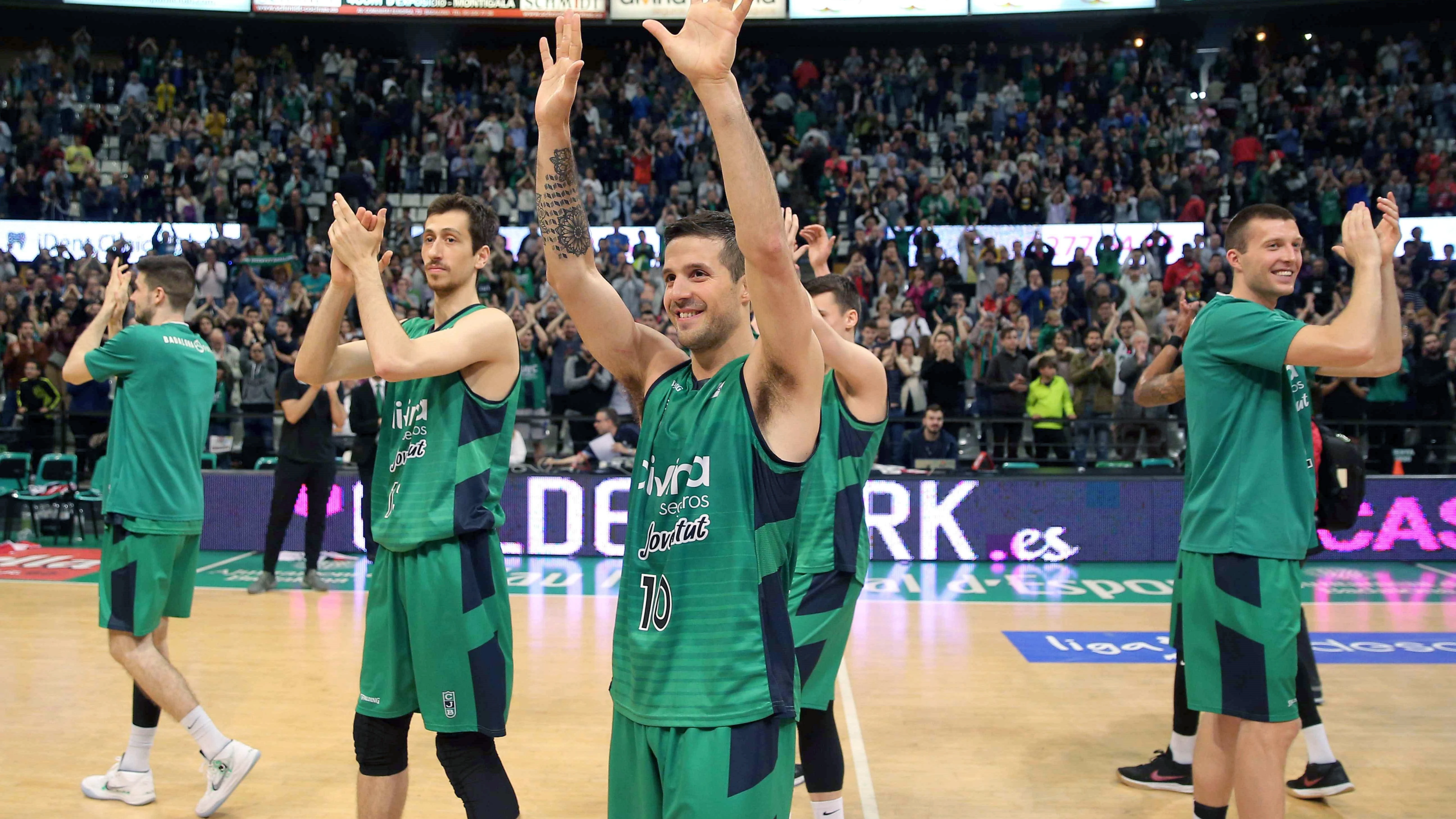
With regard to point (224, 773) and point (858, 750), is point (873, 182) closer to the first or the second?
point (858, 750)

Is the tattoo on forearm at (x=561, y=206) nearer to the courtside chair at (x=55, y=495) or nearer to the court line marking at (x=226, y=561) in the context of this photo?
the court line marking at (x=226, y=561)

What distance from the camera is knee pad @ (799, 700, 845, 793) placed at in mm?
4078

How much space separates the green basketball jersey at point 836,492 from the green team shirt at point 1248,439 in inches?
45.0

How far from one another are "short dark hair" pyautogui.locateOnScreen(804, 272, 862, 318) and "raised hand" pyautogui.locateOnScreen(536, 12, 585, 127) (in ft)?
5.15

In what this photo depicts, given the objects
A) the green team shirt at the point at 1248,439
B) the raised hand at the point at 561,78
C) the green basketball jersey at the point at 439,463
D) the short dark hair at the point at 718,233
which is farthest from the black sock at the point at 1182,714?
the raised hand at the point at 561,78

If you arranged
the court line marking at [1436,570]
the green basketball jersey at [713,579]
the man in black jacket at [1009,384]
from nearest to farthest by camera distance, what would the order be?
the green basketball jersey at [713,579] < the court line marking at [1436,570] < the man in black jacket at [1009,384]

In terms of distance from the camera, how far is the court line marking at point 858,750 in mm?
4949

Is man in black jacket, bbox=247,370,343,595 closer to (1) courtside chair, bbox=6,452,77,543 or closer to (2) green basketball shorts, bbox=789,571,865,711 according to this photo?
(1) courtside chair, bbox=6,452,77,543

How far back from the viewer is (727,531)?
2613 mm

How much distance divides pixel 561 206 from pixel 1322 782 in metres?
4.40

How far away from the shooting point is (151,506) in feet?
16.3

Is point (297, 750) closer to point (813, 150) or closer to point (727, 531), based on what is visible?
point (727, 531)

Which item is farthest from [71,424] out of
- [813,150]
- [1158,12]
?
[1158,12]

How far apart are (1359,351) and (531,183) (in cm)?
1596
